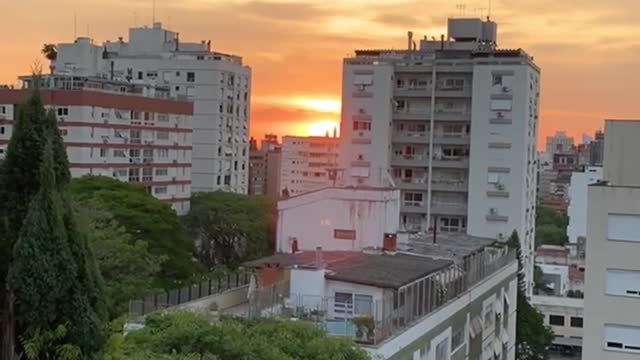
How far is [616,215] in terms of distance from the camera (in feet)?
77.2

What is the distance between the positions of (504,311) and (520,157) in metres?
23.4

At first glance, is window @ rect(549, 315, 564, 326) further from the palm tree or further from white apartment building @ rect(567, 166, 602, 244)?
the palm tree

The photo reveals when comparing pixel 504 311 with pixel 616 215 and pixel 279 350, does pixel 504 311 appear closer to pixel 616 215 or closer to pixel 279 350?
pixel 616 215

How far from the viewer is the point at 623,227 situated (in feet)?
77.2

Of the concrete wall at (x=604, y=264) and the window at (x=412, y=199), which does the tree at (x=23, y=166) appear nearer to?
the concrete wall at (x=604, y=264)

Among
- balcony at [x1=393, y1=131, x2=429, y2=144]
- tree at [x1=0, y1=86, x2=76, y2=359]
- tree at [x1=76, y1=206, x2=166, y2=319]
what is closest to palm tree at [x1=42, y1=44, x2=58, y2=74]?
balcony at [x1=393, y1=131, x2=429, y2=144]

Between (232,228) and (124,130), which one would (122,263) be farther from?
(124,130)

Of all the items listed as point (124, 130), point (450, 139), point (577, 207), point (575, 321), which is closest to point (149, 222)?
point (124, 130)

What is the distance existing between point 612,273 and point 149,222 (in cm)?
2754

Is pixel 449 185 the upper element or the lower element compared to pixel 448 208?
upper

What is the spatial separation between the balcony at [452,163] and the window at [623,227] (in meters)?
35.7

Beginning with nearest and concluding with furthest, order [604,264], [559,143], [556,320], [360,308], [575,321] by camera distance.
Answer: [360,308] → [604,264] → [575,321] → [556,320] → [559,143]

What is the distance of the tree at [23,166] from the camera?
10078mm

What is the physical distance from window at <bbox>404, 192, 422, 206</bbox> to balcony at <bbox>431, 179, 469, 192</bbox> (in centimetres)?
103
